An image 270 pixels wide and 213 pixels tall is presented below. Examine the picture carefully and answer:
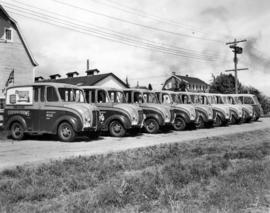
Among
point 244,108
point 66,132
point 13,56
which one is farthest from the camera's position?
point 244,108

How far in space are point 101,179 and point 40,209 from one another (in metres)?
1.96

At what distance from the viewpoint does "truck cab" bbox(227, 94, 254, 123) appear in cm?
2619

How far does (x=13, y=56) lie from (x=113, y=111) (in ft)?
41.9

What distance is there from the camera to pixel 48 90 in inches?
539

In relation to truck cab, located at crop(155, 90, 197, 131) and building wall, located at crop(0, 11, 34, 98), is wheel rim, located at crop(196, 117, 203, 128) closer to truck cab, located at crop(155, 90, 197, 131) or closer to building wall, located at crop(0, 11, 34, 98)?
truck cab, located at crop(155, 90, 197, 131)

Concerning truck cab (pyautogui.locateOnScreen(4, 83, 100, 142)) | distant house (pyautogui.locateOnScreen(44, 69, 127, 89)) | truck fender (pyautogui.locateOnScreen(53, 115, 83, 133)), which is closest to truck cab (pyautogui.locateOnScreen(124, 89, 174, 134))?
truck cab (pyautogui.locateOnScreen(4, 83, 100, 142))

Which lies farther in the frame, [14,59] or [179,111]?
[14,59]

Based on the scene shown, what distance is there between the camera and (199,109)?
68.4ft

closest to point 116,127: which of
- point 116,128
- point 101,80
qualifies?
point 116,128

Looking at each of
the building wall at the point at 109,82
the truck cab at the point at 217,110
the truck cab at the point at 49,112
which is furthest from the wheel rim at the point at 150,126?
the building wall at the point at 109,82

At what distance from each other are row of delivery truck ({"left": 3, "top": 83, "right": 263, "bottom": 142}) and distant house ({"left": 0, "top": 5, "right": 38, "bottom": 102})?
10.4 meters

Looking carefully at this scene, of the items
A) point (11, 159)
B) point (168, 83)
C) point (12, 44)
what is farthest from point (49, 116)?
point (168, 83)

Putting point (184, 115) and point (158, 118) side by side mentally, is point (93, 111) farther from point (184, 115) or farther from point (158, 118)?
point (184, 115)

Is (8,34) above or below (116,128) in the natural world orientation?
above
